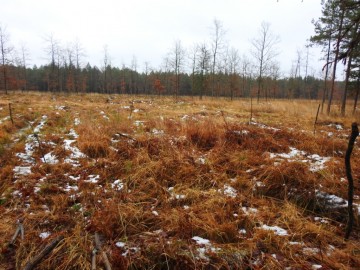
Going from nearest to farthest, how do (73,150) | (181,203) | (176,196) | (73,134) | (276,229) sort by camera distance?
(276,229) < (181,203) < (176,196) < (73,150) < (73,134)

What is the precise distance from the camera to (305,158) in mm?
4359

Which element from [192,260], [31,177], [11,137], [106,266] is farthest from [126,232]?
[11,137]

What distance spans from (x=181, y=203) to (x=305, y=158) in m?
2.93

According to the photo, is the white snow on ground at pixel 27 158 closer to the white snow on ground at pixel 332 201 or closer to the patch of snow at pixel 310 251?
the patch of snow at pixel 310 251

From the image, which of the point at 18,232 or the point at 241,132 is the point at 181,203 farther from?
the point at 241,132

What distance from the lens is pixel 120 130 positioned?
6.68m

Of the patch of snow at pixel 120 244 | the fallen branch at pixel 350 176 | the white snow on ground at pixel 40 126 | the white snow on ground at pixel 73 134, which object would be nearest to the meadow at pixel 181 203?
the patch of snow at pixel 120 244

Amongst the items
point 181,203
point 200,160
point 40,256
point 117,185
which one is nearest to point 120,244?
point 40,256

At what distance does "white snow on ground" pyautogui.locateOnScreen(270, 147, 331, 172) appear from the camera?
3871 mm

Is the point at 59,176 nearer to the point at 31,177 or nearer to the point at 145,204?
the point at 31,177

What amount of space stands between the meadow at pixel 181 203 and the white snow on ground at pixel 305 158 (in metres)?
0.02

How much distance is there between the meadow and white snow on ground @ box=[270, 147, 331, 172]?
23 millimetres

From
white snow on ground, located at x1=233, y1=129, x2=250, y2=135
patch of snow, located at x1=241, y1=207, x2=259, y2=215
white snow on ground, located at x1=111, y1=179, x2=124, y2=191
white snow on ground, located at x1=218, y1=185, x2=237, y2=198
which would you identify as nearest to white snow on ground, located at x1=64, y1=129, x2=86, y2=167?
white snow on ground, located at x1=111, y1=179, x2=124, y2=191

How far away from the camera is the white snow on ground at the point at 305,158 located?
387 cm
